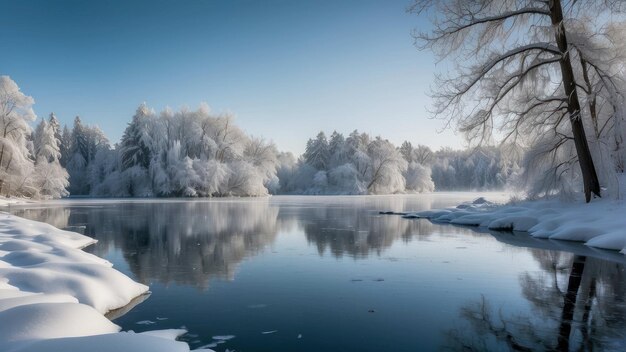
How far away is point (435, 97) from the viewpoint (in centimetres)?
1645

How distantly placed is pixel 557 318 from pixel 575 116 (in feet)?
37.3

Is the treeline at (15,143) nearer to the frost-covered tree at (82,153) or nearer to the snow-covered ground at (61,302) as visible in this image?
the frost-covered tree at (82,153)

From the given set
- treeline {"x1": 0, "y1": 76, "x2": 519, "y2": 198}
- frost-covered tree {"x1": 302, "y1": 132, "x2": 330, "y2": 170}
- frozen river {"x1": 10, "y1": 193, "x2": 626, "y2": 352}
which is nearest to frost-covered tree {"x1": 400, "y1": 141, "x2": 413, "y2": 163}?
treeline {"x1": 0, "y1": 76, "x2": 519, "y2": 198}

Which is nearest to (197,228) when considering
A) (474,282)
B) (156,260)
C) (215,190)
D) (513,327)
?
(156,260)

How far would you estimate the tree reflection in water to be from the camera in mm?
4480

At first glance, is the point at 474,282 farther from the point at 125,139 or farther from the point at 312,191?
the point at 312,191

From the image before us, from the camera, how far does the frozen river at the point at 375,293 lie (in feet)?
15.4

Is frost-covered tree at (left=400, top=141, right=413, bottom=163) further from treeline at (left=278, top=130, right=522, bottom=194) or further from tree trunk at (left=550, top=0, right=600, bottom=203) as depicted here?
tree trunk at (left=550, top=0, right=600, bottom=203)

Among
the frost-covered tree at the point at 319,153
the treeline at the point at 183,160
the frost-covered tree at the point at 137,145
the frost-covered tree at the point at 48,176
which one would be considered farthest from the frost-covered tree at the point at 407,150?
the frost-covered tree at the point at 48,176

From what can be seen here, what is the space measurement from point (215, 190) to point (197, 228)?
117ft

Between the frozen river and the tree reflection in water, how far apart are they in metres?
0.01

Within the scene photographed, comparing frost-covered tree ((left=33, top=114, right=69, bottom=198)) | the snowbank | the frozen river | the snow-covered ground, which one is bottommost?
the frozen river

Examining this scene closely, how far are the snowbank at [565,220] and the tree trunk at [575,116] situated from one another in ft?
2.49

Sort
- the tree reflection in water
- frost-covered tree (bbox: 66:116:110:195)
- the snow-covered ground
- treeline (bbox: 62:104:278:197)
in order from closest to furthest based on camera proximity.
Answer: the snow-covered ground < the tree reflection in water < treeline (bbox: 62:104:278:197) < frost-covered tree (bbox: 66:116:110:195)
